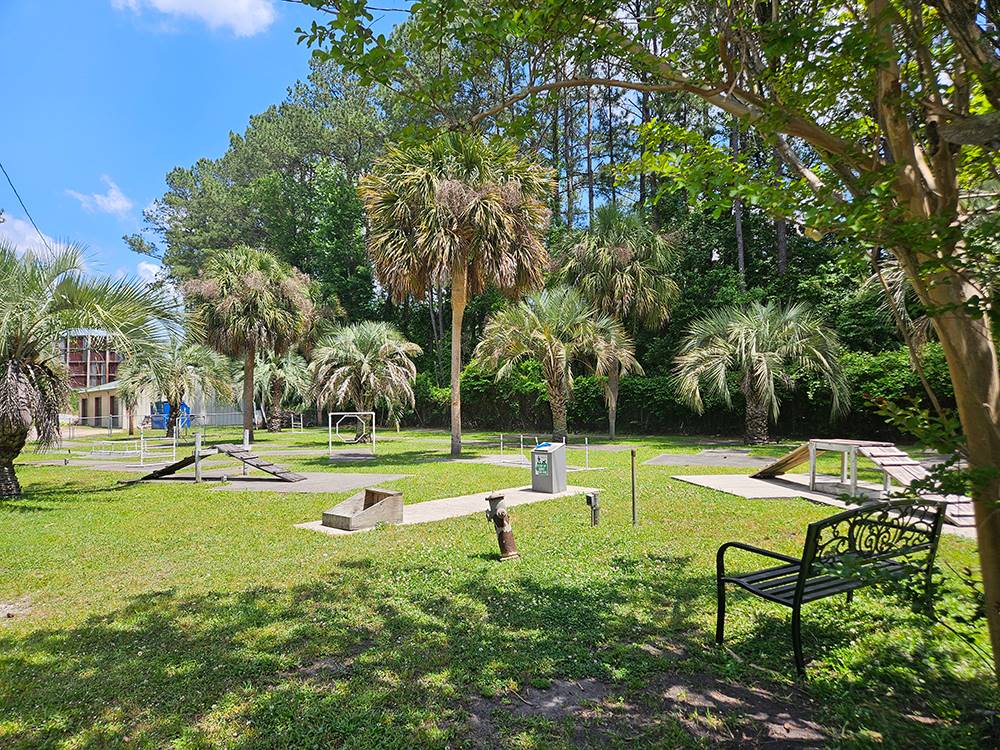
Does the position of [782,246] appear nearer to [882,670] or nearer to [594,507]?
[594,507]

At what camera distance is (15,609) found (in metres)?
4.78

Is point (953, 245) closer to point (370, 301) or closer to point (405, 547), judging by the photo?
point (405, 547)

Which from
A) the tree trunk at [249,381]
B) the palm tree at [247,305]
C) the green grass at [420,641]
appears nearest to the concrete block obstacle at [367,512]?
the green grass at [420,641]

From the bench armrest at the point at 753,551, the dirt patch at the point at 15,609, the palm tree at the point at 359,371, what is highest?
the palm tree at the point at 359,371

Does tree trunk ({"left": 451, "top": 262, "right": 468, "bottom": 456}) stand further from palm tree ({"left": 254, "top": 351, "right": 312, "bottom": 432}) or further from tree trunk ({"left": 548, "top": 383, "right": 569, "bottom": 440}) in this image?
palm tree ({"left": 254, "top": 351, "right": 312, "bottom": 432})

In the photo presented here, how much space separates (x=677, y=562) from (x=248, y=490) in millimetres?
8472

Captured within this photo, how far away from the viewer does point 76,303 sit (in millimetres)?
9586

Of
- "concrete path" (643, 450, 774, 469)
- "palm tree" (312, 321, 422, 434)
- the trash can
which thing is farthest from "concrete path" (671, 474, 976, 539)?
"palm tree" (312, 321, 422, 434)

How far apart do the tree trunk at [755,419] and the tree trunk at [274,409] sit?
2360 centimetres

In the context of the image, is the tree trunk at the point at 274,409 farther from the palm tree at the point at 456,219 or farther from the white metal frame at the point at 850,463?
the white metal frame at the point at 850,463

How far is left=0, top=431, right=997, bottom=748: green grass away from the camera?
2.88 m

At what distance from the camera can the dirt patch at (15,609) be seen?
4.61 m

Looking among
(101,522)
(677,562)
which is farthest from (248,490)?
(677,562)

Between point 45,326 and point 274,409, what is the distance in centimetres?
2409
